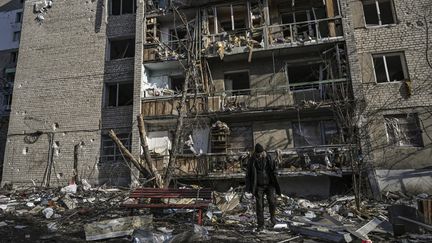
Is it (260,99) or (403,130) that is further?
(260,99)

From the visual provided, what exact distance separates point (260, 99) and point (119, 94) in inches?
302

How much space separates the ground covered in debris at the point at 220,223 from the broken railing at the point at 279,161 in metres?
1.84

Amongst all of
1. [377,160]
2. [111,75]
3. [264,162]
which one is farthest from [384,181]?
[111,75]

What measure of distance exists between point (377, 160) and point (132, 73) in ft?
40.8

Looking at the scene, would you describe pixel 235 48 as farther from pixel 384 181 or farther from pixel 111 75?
pixel 384 181

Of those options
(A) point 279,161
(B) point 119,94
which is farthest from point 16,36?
(A) point 279,161

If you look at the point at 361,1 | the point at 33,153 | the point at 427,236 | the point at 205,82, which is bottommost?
the point at 427,236

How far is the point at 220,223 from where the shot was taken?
26.0ft

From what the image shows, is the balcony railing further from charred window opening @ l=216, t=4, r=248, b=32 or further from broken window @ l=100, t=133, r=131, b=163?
charred window opening @ l=216, t=4, r=248, b=32

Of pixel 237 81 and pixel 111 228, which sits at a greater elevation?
pixel 237 81

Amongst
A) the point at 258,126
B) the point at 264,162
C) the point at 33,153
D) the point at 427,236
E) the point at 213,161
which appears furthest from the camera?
the point at 33,153

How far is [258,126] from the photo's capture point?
1499cm

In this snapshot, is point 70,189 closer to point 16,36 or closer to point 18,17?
point 16,36

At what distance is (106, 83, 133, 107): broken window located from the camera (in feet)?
55.7
